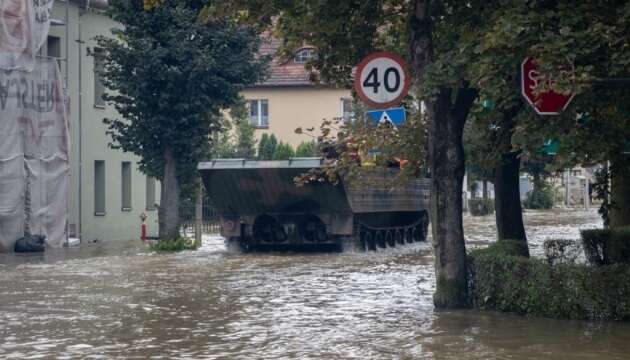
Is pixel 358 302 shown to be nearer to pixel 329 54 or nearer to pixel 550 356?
pixel 329 54

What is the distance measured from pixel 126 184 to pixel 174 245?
9146mm

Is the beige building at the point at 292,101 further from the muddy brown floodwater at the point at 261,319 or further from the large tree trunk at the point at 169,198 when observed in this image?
the muddy brown floodwater at the point at 261,319

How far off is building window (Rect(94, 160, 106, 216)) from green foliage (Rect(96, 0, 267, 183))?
5.05 metres

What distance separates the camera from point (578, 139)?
539 inches

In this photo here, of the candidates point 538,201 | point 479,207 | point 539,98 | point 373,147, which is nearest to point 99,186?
point 373,147

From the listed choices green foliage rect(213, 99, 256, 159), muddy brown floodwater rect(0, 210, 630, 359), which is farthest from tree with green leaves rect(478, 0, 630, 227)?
green foliage rect(213, 99, 256, 159)

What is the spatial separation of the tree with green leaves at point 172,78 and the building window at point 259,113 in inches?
1035

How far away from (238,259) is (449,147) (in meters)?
13.2

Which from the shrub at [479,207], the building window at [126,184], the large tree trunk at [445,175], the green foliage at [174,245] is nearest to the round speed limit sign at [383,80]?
the large tree trunk at [445,175]

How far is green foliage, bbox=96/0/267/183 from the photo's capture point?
3209 cm

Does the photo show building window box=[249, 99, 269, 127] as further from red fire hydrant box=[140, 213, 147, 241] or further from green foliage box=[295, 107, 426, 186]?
green foliage box=[295, 107, 426, 186]

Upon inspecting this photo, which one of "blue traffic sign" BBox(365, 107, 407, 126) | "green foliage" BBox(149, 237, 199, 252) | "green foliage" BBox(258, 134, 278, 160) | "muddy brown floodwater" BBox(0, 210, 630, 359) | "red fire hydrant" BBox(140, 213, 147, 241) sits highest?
"green foliage" BBox(258, 134, 278, 160)

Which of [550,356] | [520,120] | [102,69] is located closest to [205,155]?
[102,69]

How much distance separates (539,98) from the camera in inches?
526
